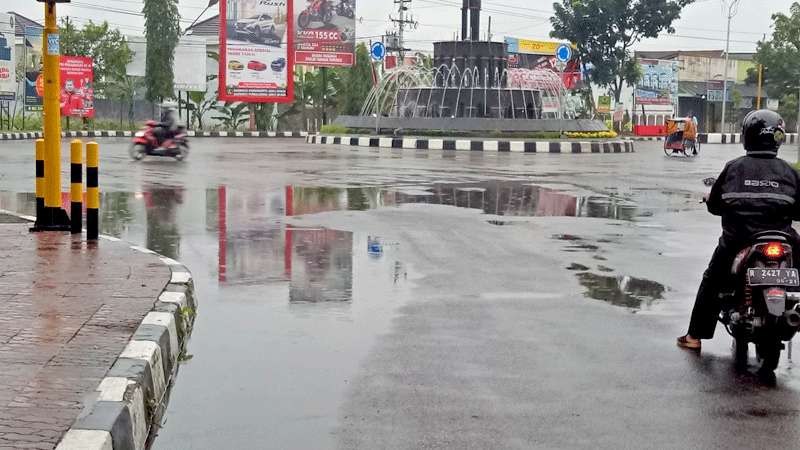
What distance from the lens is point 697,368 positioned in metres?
6.37

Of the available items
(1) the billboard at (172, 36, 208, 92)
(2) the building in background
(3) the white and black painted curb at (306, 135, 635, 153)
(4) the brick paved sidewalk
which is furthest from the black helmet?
(2) the building in background

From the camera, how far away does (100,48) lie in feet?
213

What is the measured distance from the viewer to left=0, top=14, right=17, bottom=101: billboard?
4772cm

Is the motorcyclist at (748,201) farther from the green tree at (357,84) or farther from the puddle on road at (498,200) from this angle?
the green tree at (357,84)

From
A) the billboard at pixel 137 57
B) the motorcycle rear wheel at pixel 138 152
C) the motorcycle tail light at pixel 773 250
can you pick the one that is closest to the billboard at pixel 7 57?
the billboard at pixel 137 57

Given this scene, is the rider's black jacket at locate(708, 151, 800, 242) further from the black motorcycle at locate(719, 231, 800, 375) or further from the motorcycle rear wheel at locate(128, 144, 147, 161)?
the motorcycle rear wheel at locate(128, 144, 147, 161)

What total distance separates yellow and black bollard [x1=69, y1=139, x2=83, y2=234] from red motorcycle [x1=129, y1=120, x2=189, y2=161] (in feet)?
49.4

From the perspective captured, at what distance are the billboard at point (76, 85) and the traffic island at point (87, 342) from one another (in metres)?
44.3

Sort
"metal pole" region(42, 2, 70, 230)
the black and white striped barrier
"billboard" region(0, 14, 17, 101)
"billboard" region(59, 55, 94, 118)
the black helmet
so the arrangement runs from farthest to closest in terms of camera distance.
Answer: "billboard" region(59, 55, 94, 118) < "billboard" region(0, 14, 17, 101) < "metal pole" region(42, 2, 70, 230) < the black helmet < the black and white striped barrier

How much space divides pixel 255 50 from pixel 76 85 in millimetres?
8418

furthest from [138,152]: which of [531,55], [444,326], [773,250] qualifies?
[531,55]

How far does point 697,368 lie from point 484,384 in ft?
4.38

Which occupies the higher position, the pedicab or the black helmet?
the black helmet

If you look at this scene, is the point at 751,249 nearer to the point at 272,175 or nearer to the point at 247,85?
the point at 272,175
